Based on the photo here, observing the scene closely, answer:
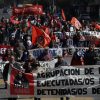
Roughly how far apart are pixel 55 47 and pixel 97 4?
67.3 m

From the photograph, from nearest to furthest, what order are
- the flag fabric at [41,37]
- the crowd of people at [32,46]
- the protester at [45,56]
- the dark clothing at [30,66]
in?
the dark clothing at [30,66] → the crowd of people at [32,46] → the protester at [45,56] → the flag fabric at [41,37]

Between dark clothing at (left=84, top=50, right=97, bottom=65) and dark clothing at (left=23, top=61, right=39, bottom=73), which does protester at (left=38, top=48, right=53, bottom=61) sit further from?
dark clothing at (left=23, top=61, right=39, bottom=73)

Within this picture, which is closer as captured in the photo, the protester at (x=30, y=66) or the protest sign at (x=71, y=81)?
the protest sign at (x=71, y=81)

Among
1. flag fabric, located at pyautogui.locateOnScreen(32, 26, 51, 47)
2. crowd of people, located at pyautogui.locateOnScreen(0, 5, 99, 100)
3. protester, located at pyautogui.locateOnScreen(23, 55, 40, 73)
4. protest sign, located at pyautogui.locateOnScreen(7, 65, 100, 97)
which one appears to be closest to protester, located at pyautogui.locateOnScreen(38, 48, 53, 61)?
crowd of people, located at pyautogui.locateOnScreen(0, 5, 99, 100)

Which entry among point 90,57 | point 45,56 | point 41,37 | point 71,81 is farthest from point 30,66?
point 41,37

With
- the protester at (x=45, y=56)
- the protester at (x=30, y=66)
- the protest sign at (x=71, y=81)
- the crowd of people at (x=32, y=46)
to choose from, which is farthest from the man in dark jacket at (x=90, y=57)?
the protest sign at (x=71, y=81)

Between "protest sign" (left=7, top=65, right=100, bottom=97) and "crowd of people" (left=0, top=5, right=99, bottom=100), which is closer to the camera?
"protest sign" (left=7, top=65, right=100, bottom=97)

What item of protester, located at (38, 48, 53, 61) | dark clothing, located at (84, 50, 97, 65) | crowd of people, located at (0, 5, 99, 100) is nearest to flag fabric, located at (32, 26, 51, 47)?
crowd of people, located at (0, 5, 99, 100)

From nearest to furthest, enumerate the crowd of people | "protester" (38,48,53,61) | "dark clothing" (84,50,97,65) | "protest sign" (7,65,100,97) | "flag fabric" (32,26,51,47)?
"protest sign" (7,65,100,97) < the crowd of people < "dark clothing" (84,50,97,65) < "protester" (38,48,53,61) < "flag fabric" (32,26,51,47)

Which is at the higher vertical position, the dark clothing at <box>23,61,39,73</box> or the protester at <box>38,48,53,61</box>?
the dark clothing at <box>23,61,39,73</box>

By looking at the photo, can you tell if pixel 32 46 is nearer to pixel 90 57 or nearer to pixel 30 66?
pixel 90 57

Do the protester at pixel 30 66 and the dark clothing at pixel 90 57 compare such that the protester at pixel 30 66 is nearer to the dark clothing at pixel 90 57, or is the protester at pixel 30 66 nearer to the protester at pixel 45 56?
the dark clothing at pixel 90 57

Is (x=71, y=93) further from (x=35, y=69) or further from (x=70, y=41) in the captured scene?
(x=70, y=41)

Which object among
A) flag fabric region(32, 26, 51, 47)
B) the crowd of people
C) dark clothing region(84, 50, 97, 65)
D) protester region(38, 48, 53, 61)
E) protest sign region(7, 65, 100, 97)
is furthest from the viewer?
flag fabric region(32, 26, 51, 47)
